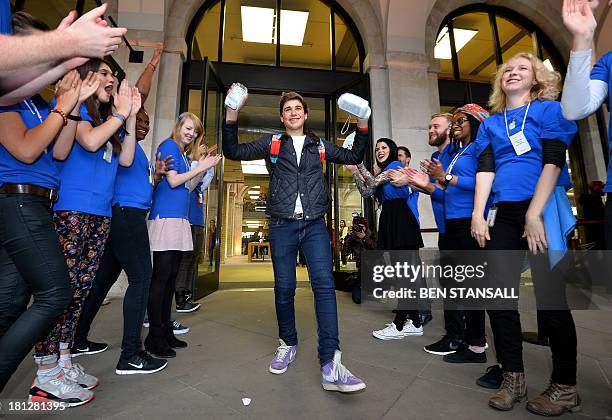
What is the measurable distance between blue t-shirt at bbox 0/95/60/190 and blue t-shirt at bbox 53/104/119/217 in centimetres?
19

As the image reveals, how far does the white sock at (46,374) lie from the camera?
1481 mm

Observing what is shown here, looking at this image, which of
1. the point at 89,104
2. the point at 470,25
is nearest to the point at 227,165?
the point at 470,25

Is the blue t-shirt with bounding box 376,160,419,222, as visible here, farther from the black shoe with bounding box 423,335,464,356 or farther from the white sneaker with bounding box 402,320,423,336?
the black shoe with bounding box 423,335,464,356

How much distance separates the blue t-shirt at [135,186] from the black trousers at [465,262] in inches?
81.1

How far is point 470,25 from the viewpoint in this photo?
683 centimetres

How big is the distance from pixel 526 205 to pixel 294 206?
122 cm

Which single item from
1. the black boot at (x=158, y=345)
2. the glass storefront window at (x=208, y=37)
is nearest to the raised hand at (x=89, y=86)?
the black boot at (x=158, y=345)

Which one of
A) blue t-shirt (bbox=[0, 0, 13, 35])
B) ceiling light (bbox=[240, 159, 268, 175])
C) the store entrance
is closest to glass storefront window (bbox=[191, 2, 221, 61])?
the store entrance

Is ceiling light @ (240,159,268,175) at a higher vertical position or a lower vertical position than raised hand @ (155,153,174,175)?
higher

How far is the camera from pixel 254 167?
14.8 metres

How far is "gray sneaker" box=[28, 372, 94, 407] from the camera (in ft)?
4.70

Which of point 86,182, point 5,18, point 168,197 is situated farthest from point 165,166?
point 5,18

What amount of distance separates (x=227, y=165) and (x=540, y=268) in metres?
14.2

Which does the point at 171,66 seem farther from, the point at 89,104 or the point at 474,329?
the point at 474,329
